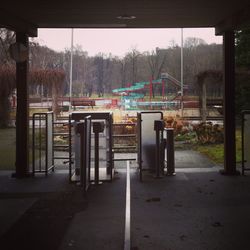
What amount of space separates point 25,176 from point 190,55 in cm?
835

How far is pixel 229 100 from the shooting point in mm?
7207

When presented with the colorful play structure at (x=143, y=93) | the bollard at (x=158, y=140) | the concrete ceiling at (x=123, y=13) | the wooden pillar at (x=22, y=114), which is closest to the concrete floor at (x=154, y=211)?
the bollard at (x=158, y=140)

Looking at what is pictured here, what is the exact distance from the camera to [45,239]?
395 cm

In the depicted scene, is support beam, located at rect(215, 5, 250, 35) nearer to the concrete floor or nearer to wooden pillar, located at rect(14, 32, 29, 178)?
the concrete floor

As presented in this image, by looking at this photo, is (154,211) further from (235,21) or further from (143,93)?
(143,93)

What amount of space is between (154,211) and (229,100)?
3.20 meters

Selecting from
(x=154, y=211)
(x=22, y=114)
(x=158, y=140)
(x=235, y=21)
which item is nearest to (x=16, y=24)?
(x=22, y=114)

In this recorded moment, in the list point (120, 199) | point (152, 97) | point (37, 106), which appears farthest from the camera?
point (37, 106)

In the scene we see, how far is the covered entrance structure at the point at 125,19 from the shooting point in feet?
19.4

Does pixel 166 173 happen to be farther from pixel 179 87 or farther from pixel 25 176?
pixel 179 87

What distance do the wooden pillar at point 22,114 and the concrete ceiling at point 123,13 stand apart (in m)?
0.64

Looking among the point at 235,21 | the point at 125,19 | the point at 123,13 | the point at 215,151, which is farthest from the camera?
the point at 215,151

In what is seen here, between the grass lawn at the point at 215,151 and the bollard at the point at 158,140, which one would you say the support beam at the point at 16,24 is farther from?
the grass lawn at the point at 215,151

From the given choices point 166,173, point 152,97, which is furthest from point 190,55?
point 166,173
